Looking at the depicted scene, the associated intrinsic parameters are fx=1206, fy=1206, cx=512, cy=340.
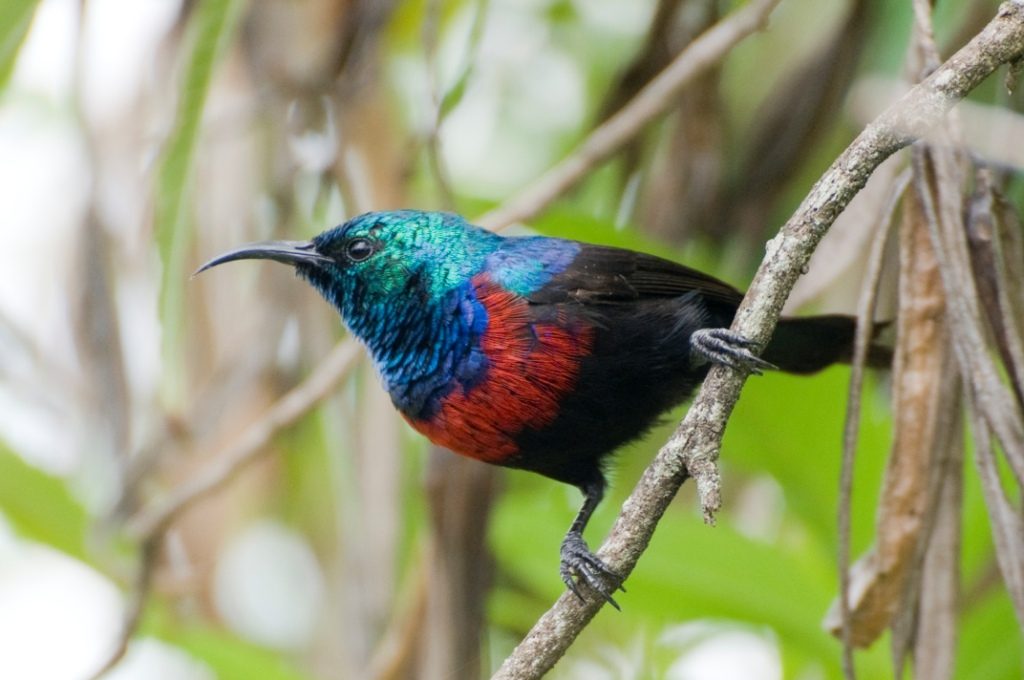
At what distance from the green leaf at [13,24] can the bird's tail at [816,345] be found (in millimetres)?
2010

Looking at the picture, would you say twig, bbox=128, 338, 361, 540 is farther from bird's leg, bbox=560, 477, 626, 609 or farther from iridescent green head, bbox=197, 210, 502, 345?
bird's leg, bbox=560, 477, 626, 609

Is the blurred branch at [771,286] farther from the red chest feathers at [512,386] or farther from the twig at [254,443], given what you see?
the twig at [254,443]

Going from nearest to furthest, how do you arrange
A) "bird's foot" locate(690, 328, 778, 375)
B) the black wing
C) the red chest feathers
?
"bird's foot" locate(690, 328, 778, 375) → the red chest feathers → the black wing

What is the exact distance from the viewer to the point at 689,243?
4.12 metres

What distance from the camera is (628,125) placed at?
3.43 m

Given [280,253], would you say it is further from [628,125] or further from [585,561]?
[585,561]

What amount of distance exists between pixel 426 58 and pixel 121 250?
50.3 inches

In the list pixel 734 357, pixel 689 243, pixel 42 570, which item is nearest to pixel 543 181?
pixel 689 243

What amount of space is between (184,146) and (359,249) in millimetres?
554

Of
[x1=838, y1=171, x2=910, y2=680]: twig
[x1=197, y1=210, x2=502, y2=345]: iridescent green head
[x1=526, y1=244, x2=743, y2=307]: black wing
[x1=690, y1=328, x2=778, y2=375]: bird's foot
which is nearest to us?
[x1=690, y1=328, x2=778, y2=375]: bird's foot

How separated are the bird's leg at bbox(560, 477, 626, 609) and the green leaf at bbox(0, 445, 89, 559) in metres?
1.55

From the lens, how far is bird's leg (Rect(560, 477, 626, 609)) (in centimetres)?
237

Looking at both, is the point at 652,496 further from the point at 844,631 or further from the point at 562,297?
the point at 562,297

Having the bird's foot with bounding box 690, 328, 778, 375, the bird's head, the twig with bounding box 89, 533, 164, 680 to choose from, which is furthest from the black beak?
the bird's foot with bounding box 690, 328, 778, 375
